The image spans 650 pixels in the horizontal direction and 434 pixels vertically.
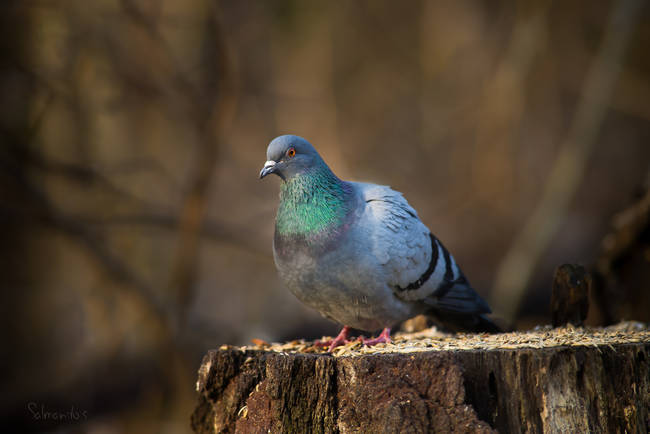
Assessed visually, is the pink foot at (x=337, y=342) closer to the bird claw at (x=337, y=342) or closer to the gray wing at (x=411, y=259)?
the bird claw at (x=337, y=342)

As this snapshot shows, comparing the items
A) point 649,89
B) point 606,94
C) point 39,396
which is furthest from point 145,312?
point 649,89

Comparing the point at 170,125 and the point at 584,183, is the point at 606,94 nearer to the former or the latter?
the point at 584,183

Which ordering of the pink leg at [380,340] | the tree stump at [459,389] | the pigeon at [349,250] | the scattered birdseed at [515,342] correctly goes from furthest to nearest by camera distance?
the pigeon at [349,250] < the pink leg at [380,340] < the scattered birdseed at [515,342] < the tree stump at [459,389]

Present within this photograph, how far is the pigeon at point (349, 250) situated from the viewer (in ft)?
11.3

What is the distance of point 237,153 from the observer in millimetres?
9719

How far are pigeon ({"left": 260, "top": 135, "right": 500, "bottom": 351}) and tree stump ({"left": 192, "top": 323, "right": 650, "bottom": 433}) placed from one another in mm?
716

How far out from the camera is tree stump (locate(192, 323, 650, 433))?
8.19 feet

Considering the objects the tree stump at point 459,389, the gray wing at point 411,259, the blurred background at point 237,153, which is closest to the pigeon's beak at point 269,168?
the gray wing at point 411,259

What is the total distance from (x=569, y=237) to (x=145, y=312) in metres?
7.07

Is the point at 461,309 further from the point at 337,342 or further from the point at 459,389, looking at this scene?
the point at 459,389

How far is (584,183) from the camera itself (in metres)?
10.4

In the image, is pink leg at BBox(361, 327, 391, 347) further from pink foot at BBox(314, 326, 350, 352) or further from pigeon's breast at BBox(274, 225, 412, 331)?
pink foot at BBox(314, 326, 350, 352)

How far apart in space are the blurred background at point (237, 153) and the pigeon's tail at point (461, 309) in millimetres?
4397

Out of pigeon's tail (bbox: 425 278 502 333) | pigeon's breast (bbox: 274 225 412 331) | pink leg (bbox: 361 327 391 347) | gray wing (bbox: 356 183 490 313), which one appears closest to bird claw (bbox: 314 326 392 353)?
pink leg (bbox: 361 327 391 347)
